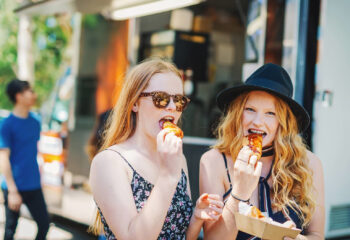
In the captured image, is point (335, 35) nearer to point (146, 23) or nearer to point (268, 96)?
point (268, 96)

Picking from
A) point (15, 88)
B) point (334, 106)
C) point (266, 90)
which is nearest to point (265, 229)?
point (266, 90)

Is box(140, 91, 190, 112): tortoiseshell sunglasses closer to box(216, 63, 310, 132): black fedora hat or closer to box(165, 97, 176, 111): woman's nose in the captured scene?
box(165, 97, 176, 111): woman's nose

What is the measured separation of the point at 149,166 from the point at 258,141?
24.1 inches

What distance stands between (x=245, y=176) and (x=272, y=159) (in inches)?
23.9

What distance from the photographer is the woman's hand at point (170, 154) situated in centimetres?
168

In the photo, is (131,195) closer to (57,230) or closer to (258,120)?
(258,120)

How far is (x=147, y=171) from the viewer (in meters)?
1.90

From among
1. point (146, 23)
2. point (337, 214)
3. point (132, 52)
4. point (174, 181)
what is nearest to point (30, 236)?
point (132, 52)

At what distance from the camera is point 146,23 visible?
6234mm

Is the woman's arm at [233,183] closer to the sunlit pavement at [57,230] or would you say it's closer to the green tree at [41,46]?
the sunlit pavement at [57,230]

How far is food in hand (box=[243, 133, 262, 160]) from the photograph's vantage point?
1.97 meters

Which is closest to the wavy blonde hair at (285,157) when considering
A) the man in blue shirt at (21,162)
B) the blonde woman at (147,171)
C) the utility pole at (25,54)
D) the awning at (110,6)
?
the blonde woman at (147,171)

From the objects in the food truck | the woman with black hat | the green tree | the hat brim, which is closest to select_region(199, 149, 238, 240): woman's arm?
the woman with black hat

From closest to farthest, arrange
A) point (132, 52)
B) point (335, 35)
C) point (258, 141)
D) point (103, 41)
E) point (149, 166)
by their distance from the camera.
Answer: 1. point (149, 166)
2. point (258, 141)
3. point (335, 35)
4. point (132, 52)
5. point (103, 41)
